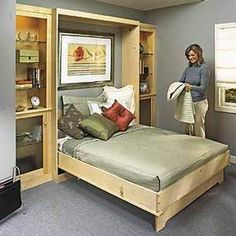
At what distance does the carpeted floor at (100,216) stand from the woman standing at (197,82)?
3.49 feet

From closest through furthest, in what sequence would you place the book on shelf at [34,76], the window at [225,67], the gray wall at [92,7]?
the book on shelf at [34,76]
the gray wall at [92,7]
the window at [225,67]

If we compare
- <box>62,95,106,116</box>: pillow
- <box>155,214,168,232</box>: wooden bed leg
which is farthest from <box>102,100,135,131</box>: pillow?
<box>155,214,168,232</box>: wooden bed leg

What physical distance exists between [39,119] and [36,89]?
0.36 m

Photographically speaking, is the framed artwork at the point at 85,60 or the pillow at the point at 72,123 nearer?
the pillow at the point at 72,123

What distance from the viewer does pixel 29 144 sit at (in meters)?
3.60

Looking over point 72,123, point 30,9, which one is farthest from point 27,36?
point 72,123

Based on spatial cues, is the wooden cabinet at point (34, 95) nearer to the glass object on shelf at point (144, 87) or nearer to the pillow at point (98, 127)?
the pillow at point (98, 127)

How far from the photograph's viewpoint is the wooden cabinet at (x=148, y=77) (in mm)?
5020

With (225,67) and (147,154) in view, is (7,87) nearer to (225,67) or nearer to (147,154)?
(147,154)

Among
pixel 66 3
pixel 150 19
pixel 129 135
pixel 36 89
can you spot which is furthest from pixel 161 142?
pixel 150 19

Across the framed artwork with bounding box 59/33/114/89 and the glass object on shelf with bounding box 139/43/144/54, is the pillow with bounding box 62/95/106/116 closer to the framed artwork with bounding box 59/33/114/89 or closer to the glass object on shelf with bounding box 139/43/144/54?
the framed artwork with bounding box 59/33/114/89

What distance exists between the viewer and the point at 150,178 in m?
2.57

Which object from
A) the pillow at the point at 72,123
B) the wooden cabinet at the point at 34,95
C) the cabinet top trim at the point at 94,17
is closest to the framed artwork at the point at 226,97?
the cabinet top trim at the point at 94,17

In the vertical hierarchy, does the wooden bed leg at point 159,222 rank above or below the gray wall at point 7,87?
below
